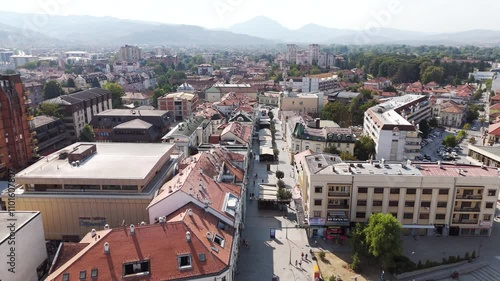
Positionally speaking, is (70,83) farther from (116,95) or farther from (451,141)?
(451,141)

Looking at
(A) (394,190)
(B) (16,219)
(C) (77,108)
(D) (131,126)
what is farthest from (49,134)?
(A) (394,190)

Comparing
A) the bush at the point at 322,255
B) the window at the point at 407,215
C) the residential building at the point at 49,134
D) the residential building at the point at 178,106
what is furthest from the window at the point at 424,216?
the residential building at the point at 178,106

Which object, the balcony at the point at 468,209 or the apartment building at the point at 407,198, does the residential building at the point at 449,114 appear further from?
the balcony at the point at 468,209

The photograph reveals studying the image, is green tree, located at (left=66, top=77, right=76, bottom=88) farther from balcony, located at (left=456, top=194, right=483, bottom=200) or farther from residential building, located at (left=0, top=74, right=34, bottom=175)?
balcony, located at (left=456, top=194, right=483, bottom=200)

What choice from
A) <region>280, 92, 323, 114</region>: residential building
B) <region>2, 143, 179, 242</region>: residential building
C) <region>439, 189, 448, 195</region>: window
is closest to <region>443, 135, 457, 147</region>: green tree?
<region>280, 92, 323, 114</region>: residential building

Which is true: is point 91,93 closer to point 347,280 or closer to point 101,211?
point 101,211
